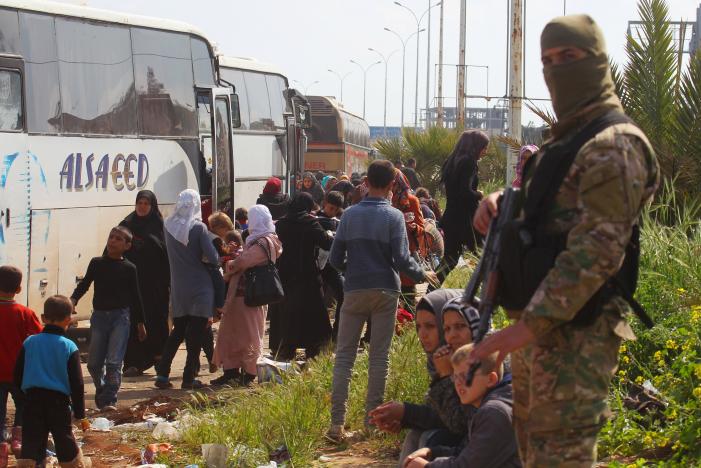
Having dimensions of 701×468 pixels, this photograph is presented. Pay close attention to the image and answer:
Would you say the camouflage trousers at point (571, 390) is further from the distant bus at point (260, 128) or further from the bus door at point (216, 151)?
the distant bus at point (260, 128)

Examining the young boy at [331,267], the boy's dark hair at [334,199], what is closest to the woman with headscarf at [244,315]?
the young boy at [331,267]

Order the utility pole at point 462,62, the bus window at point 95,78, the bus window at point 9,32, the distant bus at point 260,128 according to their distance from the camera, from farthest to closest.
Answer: the utility pole at point 462,62, the distant bus at point 260,128, the bus window at point 95,78, the bus window at point 9,32

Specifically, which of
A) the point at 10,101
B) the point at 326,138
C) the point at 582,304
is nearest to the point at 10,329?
the point at 10,101

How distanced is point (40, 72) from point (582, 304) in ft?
34.4

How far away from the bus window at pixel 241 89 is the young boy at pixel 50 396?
13864 millimetres

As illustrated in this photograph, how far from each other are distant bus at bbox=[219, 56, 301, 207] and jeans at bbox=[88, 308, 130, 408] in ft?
32.5

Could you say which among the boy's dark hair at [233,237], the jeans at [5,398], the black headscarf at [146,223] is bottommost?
the jeans at [5,398]

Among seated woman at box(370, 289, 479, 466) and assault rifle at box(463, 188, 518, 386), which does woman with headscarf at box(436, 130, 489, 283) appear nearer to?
seated woman at box(370, 289, 479, 466)

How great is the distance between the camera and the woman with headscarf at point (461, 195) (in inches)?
451

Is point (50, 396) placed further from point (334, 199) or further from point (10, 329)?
point (334, 199)

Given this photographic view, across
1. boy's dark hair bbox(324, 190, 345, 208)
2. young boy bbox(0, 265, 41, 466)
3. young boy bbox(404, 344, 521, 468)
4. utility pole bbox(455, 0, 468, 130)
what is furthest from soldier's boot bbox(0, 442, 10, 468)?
utility pole bbox(455, 0, 468, 130)

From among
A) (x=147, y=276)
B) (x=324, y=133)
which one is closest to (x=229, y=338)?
(x=147, y=276)

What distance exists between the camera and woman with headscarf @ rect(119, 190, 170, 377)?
11.8m

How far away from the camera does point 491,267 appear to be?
12.5ft
